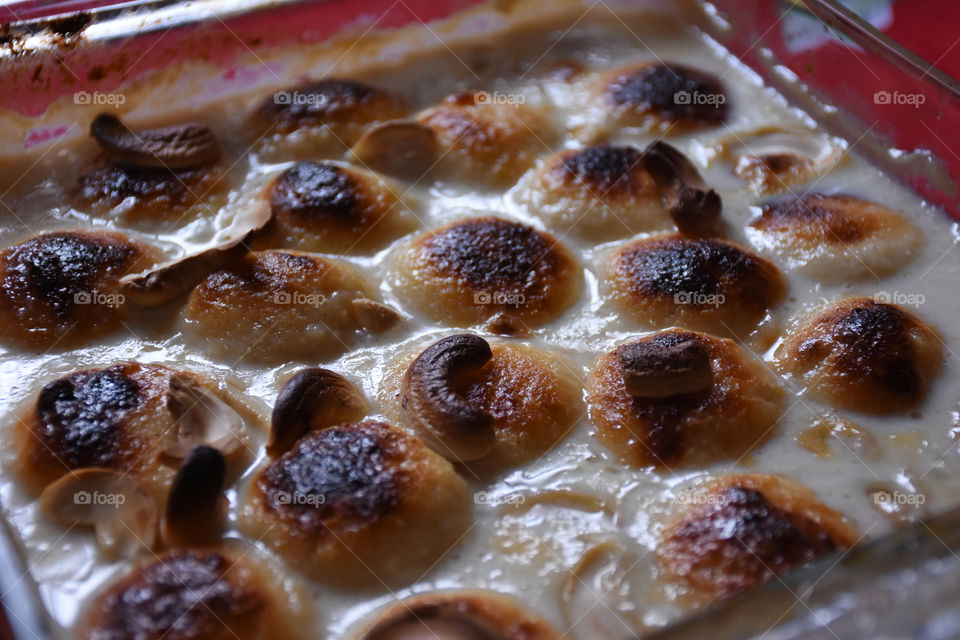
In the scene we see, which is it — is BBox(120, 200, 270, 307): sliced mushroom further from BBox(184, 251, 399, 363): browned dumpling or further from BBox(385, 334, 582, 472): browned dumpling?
BBox(385, 334, 582, 472): browned dumpling

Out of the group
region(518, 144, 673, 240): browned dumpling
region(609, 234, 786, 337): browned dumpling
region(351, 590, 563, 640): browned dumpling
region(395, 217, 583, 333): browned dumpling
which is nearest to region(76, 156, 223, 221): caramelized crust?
region(395, 217, 583, 333): browned dumpling

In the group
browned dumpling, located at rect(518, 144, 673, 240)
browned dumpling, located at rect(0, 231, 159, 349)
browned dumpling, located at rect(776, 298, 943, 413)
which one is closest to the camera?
browned dumpling, located at rect(776, 298, 943, 413)

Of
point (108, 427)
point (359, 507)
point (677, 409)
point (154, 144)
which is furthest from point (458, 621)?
point (154, 144)

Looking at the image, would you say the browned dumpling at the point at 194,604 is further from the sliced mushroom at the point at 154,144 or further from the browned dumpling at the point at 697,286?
the sliced mushroom at the point at 154,144

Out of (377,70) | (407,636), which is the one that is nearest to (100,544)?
(407,636)

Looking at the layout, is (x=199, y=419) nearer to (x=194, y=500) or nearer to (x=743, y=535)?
(x=194, y=500)

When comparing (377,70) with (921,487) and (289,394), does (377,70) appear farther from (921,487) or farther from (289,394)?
(921,487)

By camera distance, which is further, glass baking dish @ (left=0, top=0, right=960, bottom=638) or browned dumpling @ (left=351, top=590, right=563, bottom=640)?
glass baking dish @ (left=0, top=0, right=960, bottom=638)
